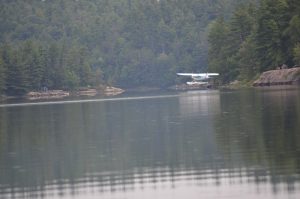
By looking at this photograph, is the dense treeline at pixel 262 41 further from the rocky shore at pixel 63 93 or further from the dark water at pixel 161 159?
the dark water at pixel 161 159

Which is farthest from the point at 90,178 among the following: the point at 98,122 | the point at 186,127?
the point at 98,122

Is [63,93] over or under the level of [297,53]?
under

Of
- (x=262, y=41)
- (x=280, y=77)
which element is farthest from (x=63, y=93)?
(x=280, y=77)

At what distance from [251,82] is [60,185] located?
7900 centimetres

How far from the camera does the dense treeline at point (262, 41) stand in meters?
94.6

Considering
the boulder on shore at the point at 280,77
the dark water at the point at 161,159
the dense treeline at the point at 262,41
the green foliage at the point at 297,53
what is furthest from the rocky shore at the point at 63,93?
the dark water at the point at 161,159

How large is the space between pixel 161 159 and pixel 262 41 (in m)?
74.5

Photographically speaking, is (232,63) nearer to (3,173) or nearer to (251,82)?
(251,82)

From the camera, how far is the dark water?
71.4 feet

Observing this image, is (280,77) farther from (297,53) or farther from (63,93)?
(63,93)

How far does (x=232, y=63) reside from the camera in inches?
4724

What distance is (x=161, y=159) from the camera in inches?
1081

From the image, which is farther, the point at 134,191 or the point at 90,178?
the point at 90,178

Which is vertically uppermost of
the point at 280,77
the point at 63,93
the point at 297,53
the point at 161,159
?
the point at 297,53
